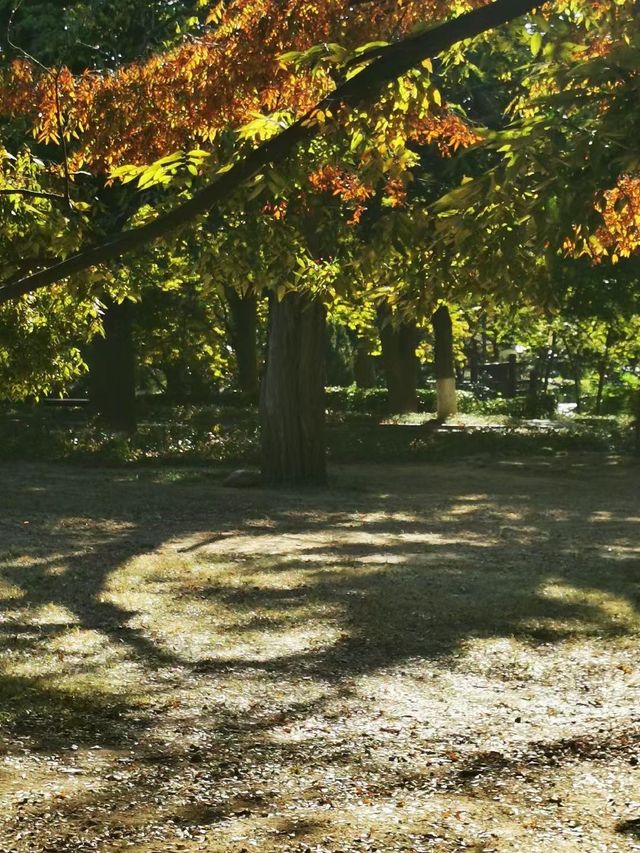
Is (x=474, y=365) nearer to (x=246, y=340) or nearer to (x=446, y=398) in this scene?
(x=246, y=340)

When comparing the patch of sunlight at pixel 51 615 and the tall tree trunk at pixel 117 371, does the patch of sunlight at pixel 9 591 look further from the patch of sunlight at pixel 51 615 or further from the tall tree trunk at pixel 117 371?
the tall tree trunk at pixel 117 371

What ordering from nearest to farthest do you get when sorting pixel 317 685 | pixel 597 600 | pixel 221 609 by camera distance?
1. pixel 317 685
2. pixel 221 609
3. pixel 597 600

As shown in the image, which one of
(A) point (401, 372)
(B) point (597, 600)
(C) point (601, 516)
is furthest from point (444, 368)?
(B) point (597, 600)

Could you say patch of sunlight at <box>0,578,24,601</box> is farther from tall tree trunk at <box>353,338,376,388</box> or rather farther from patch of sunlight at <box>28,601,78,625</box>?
tall tree trunk at <box>353,338,376,388</box>

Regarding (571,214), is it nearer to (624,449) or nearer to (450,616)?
(450,616)

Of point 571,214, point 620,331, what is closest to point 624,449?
point 620,331

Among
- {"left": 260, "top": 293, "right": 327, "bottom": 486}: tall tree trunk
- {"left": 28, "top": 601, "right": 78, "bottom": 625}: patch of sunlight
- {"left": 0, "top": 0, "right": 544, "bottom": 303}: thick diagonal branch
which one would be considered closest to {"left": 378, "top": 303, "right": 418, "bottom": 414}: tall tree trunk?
{"left": 260, "top": 293, "right": 327, "bottom": 486}: tall tree trunk

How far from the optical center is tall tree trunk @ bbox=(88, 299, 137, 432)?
25.9 m

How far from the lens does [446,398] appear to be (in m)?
32.1

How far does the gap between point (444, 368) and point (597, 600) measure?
22.4 metres

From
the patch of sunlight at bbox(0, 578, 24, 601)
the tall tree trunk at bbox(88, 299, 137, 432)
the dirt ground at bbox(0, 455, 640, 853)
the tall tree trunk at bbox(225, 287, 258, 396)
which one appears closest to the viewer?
the dirt ground at bbox(0, 455, 640, 853)

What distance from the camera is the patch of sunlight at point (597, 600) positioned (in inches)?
381

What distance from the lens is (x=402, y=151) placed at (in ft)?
27.8

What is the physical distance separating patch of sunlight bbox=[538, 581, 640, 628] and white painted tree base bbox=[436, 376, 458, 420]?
2097 centimetres
